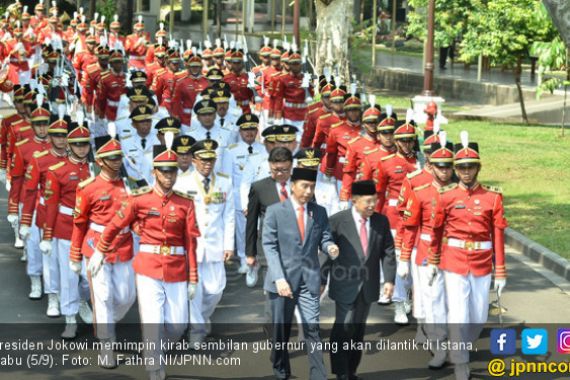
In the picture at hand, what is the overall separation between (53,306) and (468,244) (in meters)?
4.29

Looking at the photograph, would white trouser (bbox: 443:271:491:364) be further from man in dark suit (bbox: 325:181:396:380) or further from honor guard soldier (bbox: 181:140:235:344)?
honor guard soldier (bbox: 181:140:235:344)

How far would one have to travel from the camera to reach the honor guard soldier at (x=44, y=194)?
489 inches

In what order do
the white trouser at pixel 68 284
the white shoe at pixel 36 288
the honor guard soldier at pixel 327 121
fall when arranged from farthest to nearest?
the honor guard soldier at pixel 327 121 < the white shoe at pixel 36 288 < the white trouser at pixel 68 284

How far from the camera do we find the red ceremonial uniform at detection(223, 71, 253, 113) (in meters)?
22.3

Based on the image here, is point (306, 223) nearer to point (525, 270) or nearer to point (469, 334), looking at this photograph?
point (469, 334)

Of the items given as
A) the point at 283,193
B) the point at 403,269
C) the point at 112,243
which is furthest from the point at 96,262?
the point at 403,269

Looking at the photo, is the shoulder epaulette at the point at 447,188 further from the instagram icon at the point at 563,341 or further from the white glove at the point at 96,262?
the white glove at the point at 96,262

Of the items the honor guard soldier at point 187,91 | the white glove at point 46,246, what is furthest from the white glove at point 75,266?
the honor guard soldier at point 187,91

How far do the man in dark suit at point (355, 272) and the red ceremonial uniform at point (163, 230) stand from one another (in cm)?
116

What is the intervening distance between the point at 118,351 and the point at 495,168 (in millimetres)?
13338

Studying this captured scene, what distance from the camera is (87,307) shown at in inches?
492

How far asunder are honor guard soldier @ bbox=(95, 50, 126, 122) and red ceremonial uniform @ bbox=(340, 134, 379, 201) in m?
8.23

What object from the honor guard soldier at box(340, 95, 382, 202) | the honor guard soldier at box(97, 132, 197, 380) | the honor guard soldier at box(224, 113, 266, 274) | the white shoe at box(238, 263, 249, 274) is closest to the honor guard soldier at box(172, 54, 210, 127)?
Answer: the honor guard soldier at box(224, 113, 266, 274)

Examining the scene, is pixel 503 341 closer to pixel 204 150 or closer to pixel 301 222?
pixel 301 222
